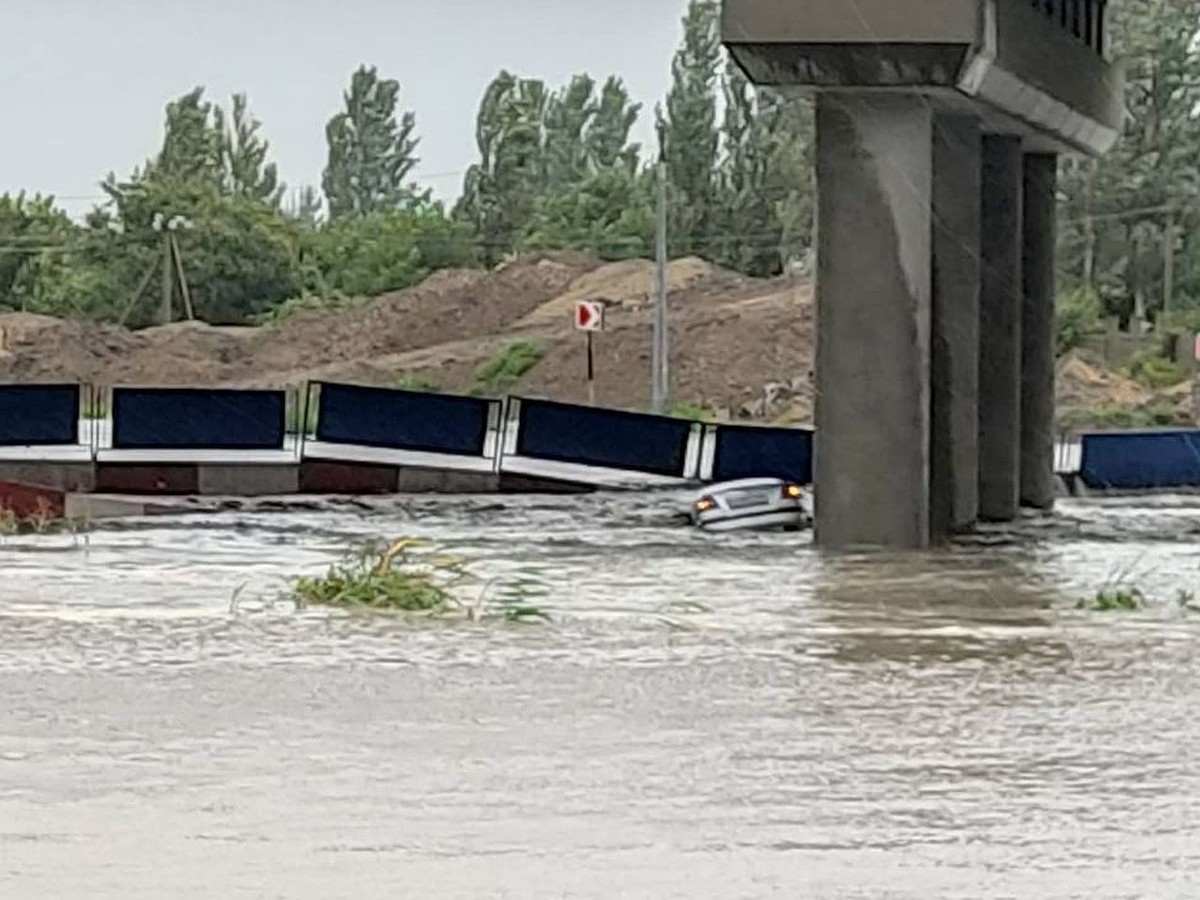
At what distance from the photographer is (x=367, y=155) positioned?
4892 inches

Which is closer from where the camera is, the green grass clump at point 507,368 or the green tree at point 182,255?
the green grass clump at point 507,368

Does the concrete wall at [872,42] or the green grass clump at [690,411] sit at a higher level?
the concrete wall at [872,42]

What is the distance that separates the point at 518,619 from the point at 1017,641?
3727 mm

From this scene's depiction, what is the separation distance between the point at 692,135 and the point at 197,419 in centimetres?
6341

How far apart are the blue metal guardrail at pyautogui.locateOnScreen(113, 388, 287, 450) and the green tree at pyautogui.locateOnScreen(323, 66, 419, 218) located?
8152cm

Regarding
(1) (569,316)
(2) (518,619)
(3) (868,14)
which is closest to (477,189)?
(1) (569,316)

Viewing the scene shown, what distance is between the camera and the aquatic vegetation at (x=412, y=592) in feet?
71.3

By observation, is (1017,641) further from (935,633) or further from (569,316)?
(569,316)

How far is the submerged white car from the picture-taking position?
112 ft

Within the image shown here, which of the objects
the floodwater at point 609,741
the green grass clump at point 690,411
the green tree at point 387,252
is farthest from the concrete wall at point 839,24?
the green tree at point 387,252

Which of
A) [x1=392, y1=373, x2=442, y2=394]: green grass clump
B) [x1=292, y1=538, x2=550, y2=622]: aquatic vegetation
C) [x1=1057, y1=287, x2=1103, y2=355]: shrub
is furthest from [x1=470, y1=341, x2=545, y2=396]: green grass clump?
[x1=292, y1=538, x2=550, y2=622]: aquatic vegetation

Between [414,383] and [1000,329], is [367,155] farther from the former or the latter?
[1000,329]

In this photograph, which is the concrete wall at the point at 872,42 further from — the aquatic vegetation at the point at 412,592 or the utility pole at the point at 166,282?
the utility pole at the point at 166,282

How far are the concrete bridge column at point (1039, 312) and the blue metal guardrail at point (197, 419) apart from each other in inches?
435
